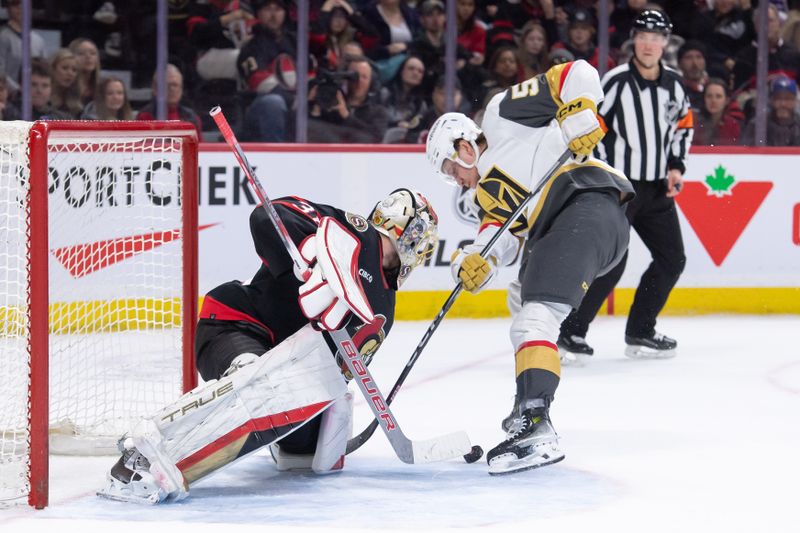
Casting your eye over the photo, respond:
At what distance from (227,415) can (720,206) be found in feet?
11.8

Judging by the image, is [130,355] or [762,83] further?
[762,83]

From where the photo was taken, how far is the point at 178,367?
3.65 m

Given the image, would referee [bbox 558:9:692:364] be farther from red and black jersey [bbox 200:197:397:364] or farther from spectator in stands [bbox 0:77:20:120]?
spectator in stands [bbox 0:77:20:120]

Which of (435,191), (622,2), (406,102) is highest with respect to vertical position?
(622,2)

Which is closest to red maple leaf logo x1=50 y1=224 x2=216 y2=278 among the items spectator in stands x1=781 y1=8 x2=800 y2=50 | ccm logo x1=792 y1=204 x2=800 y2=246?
ccm logo x1=792 y1=204 x2=800 y2=246

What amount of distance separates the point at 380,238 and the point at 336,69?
118 inches

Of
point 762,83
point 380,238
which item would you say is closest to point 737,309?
point 762,83

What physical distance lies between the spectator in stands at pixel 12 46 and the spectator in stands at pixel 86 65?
0.21 meters

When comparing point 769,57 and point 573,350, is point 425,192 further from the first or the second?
point 769,57

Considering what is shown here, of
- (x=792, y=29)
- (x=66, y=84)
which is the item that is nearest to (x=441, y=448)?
(x=66, y=84)

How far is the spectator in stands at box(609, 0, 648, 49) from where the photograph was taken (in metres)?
5.95

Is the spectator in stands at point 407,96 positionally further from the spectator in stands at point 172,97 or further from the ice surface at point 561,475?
the ice surface at point 561,475

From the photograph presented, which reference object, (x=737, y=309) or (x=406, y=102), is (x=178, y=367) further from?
(x=737, y=309)

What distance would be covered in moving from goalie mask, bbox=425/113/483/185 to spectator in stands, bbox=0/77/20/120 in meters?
2.53
